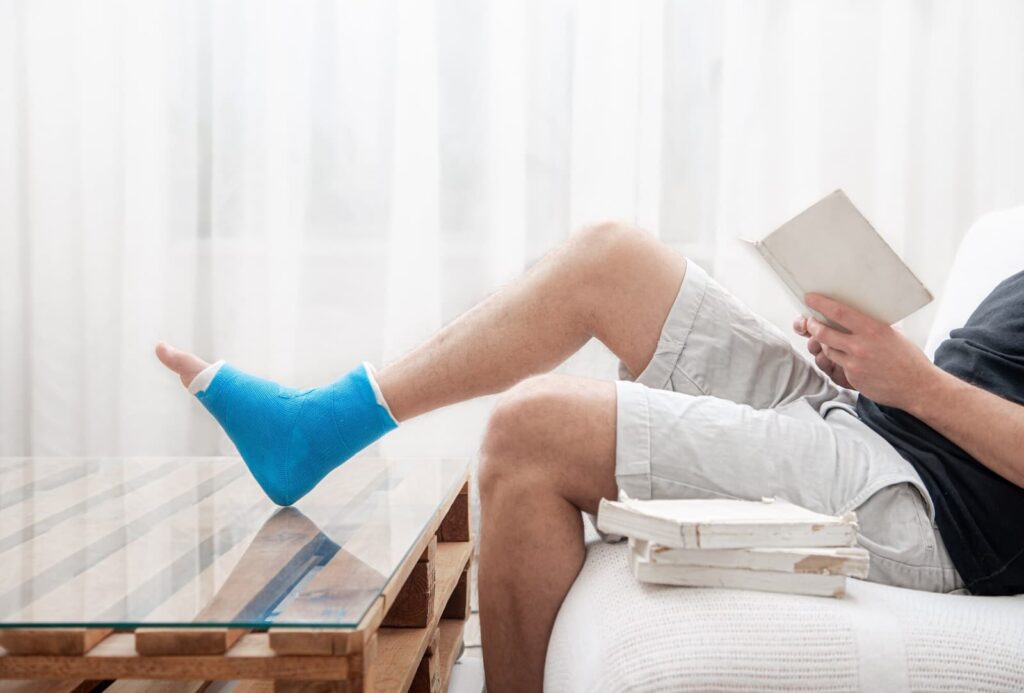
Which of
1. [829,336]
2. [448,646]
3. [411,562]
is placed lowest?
[448,646]

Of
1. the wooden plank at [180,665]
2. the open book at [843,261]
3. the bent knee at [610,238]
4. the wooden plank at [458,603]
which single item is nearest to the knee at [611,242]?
the bent knee at [610,238]

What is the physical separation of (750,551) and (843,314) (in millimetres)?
337

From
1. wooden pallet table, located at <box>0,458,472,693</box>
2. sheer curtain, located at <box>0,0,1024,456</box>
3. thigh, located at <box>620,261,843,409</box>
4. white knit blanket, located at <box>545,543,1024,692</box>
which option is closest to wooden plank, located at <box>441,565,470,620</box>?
wooden pallet table, located at <box>0,458,472,693</box>

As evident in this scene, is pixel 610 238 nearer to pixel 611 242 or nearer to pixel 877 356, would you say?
pixel 611 242

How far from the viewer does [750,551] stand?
0.99 metres

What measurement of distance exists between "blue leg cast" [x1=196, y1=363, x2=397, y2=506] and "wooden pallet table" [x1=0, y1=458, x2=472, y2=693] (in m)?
0.04

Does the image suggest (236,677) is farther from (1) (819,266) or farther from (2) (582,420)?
(1) (819,266)

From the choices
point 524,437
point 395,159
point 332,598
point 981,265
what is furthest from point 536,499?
point 395,159

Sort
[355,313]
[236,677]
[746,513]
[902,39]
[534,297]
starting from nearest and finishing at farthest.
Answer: [236,677]
[746,513]
[534,297]
[902,39]
[355,313]

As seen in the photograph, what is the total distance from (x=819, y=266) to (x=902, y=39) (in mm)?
1223

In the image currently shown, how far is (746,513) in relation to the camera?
1.01 meters

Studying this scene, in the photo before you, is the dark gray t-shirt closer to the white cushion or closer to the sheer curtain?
the white cushion

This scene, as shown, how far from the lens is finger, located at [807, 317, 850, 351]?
120cm

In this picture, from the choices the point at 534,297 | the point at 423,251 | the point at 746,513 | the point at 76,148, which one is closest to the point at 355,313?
the point at 423,251
